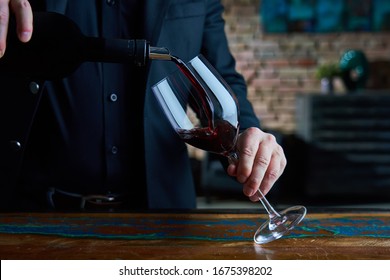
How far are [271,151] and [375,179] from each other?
4.18m

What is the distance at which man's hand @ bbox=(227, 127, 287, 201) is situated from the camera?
3.31 feet

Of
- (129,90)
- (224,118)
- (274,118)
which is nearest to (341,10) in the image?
(274,118)

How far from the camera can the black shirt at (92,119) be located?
54.4 inches

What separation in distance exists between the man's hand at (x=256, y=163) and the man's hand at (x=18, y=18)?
1.23 feet

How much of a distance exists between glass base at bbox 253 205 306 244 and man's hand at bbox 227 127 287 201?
0.05m

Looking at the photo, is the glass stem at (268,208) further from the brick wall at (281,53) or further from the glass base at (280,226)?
the brick wall at (281,53)

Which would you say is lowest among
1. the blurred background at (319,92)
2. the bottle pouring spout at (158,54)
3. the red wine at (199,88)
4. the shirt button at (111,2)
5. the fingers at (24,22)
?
the blurred background at (319,92)

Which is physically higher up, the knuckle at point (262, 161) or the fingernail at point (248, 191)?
the knuckle at point (262, 161)

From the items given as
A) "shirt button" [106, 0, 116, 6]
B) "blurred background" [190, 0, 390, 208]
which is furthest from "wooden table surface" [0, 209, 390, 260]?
"blurred background" [190, 0, 390, 208]

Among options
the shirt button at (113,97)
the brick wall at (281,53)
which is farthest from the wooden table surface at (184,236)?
the brick wall at (281,53)

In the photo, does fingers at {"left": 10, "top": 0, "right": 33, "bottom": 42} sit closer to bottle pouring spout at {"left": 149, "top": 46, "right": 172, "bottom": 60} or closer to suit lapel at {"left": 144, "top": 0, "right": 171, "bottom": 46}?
bottle pouring spout at {"left": 149, "top": 46, "right": 172, "bottom": 60}

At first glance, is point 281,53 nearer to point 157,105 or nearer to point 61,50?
point 157,105

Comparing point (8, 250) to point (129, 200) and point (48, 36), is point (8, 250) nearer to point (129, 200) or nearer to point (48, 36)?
point (48, 36)

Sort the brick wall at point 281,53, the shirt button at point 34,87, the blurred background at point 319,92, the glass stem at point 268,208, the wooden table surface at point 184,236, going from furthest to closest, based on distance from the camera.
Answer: the brick wall at point 281,53, the blurred background at point 319,92, the shirt button at point 34,87, the glass stem at point 268,208, the wooden table surface at point 184,236
